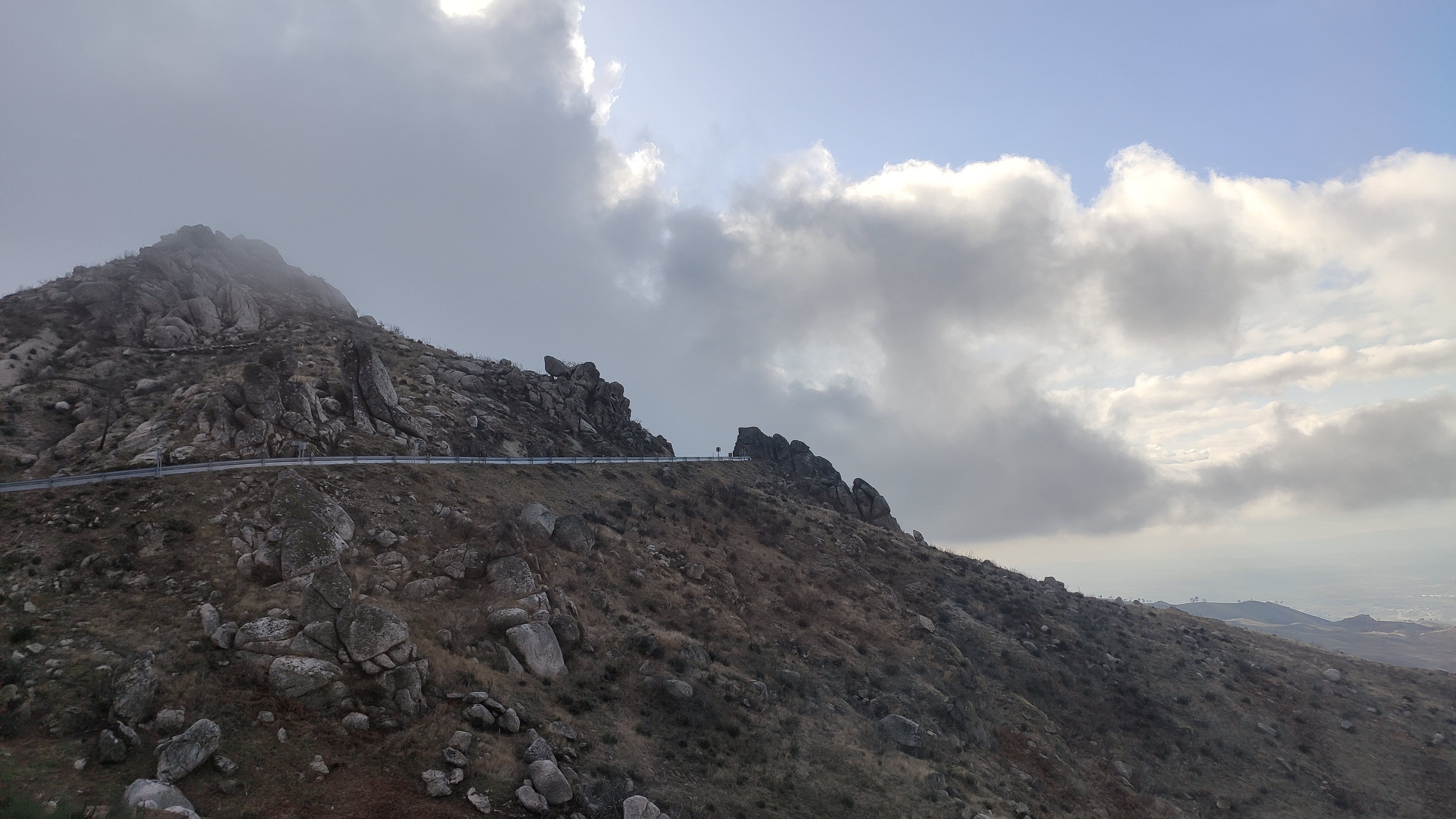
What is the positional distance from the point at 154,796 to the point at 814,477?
7539cm

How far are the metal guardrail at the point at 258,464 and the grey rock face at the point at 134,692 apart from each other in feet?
52.1

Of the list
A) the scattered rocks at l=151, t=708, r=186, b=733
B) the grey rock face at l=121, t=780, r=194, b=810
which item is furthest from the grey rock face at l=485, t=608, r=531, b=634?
the grey rock face at l=121, t=780, r=194, b=810

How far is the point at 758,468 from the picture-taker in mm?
82938

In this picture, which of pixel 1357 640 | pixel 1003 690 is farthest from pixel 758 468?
pixel 1357 640

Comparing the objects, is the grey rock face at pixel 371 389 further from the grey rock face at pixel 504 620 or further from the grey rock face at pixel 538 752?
the grey rock face at pixel 538 752

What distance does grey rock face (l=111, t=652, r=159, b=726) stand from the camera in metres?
17.4

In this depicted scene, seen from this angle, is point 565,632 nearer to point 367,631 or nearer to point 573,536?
point 367,631

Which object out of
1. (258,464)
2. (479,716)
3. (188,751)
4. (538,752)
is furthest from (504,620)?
(258,464)

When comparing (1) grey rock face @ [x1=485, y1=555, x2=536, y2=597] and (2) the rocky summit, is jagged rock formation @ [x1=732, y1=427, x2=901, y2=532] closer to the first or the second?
(2) the rocky summit

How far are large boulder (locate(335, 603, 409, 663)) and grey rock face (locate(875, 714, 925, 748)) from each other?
77.0 ft

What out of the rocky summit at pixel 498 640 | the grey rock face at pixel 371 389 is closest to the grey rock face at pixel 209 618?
the rocky summit at pixel 498 640

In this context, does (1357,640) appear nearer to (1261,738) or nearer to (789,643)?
(1261,738)

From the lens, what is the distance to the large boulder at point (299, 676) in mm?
19594

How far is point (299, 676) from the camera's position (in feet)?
65.2
